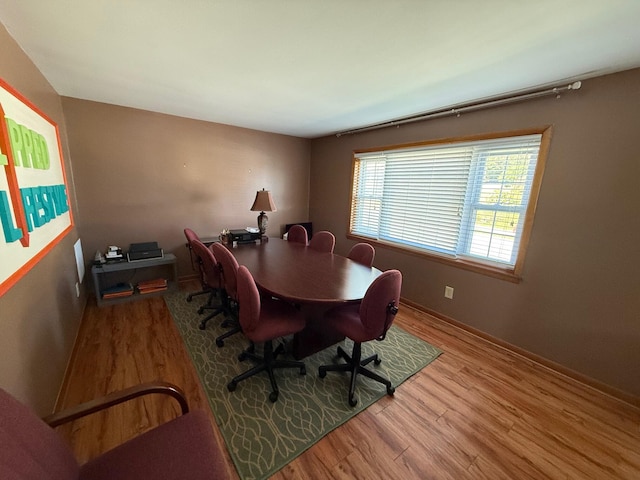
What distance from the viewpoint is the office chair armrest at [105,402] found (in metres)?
0.87

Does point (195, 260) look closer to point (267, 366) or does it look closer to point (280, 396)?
point (267, 366)

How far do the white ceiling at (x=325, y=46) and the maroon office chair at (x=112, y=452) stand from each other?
1765 millimetres

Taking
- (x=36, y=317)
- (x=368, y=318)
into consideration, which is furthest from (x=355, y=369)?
(x=36, y=317)

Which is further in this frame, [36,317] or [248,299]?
[248,299]

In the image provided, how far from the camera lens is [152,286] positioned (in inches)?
122

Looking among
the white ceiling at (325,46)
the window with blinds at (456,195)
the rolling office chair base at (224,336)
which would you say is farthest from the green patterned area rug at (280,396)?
the white ceiling at (325,46)

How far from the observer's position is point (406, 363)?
2.10 meters

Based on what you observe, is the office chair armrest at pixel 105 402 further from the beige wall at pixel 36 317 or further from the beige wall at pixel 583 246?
the beige wall at pixel 583 246

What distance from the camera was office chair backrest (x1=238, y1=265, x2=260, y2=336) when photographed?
1.53m

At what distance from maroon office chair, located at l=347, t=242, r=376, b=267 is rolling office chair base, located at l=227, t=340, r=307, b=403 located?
1.10 meters

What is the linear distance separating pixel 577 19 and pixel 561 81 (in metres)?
0.90

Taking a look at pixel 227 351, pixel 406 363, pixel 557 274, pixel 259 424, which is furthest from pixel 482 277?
pixel 227 351

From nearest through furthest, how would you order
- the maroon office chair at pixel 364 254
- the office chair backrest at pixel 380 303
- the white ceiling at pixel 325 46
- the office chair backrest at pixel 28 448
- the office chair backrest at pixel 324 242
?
the office chair backrest at pixel 28 448
the white ceiling at pixel 325 46
the office chair backrest at pixel 380 303
the maroon office chair at pixel 364 254
the office chair backrest at pixel 324 242

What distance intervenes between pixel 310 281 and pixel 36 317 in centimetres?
162
